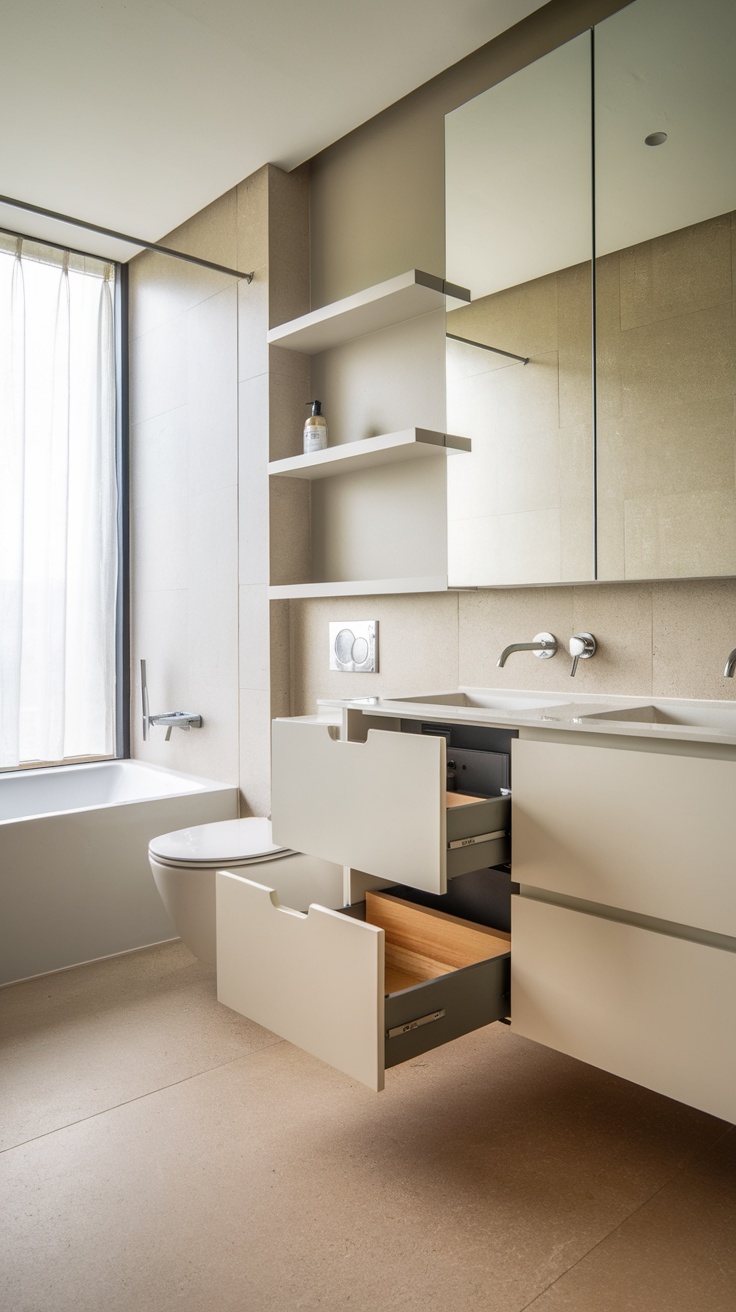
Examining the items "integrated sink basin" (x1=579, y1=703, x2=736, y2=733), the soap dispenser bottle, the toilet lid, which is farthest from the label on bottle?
"integrated sink basin" (x1=579, y1=703, x2=736, y2=733)

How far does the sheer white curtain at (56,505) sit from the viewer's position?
124 inches

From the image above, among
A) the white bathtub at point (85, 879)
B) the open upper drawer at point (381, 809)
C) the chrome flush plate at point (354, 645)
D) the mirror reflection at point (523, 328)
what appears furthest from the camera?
the chrome flush plate at point (354, 645)

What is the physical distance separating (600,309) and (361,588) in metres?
0.94

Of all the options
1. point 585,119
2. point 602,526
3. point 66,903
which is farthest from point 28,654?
point 585,119

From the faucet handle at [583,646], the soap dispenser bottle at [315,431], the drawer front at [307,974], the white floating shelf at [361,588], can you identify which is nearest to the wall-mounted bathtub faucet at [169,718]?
the white floating shelf at [361,588]

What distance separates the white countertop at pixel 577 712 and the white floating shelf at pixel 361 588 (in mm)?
295

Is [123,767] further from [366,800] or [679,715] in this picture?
[679,715]

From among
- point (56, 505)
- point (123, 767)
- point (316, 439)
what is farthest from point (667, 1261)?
point (56, 505)

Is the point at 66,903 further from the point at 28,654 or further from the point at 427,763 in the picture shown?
the point at 427,763

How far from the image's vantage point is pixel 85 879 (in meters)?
2.52

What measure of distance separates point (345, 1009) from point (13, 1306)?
611mm

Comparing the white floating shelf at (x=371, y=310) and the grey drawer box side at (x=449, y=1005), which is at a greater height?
the white floating shelf at (x=371, y=310)

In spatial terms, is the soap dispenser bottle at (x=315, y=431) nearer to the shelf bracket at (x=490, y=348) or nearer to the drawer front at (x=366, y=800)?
the shelf bracket at (x=490, y=348)

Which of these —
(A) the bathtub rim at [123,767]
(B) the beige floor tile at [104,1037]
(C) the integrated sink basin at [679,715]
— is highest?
(C) the integrated sink basin at [679,715]
